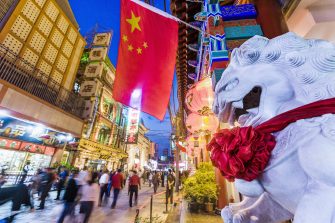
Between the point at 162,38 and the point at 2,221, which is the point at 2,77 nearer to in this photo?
the point at 2,221

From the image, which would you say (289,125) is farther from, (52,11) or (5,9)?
(52,11)

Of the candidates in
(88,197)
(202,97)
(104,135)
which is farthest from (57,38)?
(104,135)

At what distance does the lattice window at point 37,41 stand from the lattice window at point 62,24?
2249 mm

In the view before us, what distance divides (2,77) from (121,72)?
31.9 feet

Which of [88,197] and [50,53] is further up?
[50,53]

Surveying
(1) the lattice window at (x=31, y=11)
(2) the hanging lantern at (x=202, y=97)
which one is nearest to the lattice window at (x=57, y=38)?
(1) the lattice window at (x=31, y=11)

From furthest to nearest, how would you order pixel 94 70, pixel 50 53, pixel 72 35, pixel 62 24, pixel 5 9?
pixel 94 70
pixel 72 35
pixel 62 24
pixel 50 53
pixel 5 9

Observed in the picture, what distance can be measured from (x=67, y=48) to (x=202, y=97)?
14.7 meters

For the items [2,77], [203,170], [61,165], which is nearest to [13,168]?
[61,165]

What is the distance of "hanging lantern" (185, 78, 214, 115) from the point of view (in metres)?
4.57

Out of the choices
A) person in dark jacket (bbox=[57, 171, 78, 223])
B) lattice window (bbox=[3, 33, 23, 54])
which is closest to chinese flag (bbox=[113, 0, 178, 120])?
person in dark jacket (bbox=[57, 171, 78, 223])

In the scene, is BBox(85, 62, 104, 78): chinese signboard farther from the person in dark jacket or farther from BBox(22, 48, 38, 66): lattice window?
the person in dark jacket

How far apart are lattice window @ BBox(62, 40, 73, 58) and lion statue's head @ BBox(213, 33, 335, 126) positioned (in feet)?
54.6

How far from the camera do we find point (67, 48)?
587 inches
